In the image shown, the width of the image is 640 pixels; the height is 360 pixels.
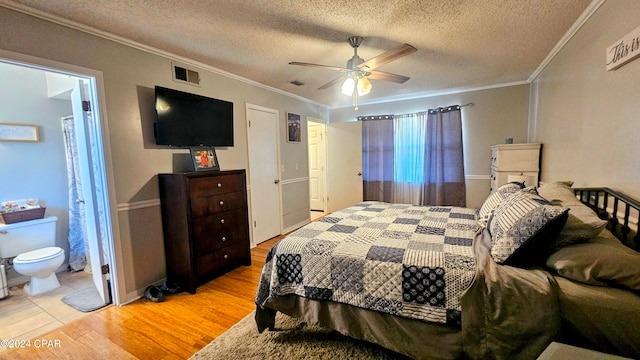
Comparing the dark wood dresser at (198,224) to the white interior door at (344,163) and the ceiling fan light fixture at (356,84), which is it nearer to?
the ceiling fan light fixture at (356,84)

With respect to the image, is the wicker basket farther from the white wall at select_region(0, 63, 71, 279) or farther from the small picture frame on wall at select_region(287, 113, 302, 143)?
the small picture frame on wall at select_region(287, 113, 302, 143)

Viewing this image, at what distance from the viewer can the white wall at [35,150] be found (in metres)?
2.69

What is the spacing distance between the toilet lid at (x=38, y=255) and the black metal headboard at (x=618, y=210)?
4510 millimetres

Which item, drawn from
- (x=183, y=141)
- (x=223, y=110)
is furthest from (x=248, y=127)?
(x=183, y=141)

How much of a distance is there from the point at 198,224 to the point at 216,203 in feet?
0.91

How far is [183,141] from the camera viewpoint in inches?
103

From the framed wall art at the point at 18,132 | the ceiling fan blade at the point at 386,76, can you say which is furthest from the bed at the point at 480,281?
the framed wall art at the point at 18,132

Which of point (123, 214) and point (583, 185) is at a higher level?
point (583, 185)

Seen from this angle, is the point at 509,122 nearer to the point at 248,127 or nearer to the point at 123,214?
the point at 248,127

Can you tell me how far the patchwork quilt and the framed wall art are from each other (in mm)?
3186

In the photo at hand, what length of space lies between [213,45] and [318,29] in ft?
3.41

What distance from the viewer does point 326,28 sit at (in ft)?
6.93

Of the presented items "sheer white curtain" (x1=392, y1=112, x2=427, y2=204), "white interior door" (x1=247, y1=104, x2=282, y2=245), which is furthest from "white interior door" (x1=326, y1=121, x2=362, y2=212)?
"white interior door" (x1=247, y1=104, x2=282, y2=245)

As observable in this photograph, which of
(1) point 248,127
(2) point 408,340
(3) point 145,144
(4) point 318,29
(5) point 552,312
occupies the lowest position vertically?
(2) point 408,340
